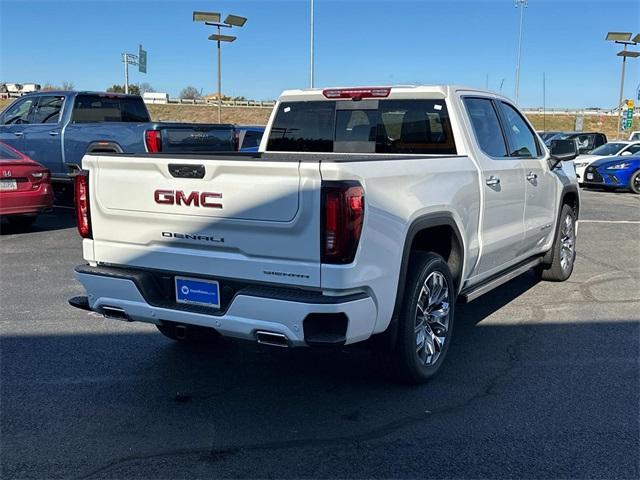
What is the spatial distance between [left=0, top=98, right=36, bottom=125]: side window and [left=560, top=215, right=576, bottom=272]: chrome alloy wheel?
32.8 ft

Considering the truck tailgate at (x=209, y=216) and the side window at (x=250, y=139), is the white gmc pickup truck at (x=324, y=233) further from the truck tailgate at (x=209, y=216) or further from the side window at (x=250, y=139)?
the side window at (x=250, y=139)

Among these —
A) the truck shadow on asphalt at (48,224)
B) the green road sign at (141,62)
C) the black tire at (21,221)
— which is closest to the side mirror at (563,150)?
the truck shadow on asphalt at (48,224)

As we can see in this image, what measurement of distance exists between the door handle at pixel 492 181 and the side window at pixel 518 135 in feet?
2.16

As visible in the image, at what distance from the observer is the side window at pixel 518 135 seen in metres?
5.91

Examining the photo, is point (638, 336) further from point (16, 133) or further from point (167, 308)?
point (16, 133)

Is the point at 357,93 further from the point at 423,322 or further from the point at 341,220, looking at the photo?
the point at 341,220

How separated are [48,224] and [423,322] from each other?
8.92m

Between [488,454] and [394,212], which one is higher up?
[394,212]

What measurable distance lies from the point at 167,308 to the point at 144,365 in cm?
106

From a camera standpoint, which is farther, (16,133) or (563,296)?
(16,133)

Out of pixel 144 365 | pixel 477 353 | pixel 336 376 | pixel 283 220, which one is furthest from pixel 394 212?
pixel 144 365

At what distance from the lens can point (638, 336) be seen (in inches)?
219

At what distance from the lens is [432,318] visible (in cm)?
456

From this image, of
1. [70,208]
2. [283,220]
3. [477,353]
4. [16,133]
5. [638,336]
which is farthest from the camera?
[70,208]
